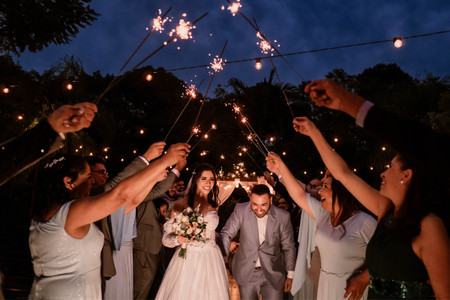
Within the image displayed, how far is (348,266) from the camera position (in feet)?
9.88

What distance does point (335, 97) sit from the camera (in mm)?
1623

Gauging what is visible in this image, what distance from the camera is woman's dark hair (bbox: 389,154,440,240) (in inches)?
66.9

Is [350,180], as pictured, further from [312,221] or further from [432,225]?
[312,221]

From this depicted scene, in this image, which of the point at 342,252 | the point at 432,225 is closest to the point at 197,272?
the point at 342,252

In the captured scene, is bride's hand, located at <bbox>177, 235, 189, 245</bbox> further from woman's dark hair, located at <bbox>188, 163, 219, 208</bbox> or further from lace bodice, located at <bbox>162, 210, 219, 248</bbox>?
woman's dark hair, located at <bbox>188, 163, 219, 208</bbox>

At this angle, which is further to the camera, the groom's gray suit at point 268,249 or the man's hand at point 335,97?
the groom's gray suit at point 268,249

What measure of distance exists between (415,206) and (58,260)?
83.2 inches

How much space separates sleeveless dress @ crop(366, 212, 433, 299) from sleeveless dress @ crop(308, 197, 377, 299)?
1015mm

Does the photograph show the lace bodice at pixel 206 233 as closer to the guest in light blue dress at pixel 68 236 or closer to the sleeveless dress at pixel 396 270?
the guest in light blue dress at pixel 68 236

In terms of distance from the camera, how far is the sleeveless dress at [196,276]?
422cm

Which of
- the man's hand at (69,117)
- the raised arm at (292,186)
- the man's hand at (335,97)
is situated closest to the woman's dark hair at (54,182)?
the man's hand at (69,117)

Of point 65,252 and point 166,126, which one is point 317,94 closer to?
point 65,252

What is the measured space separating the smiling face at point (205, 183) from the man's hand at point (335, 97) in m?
3.60

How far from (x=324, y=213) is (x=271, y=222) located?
4.99ft
